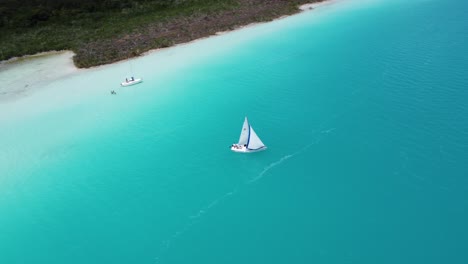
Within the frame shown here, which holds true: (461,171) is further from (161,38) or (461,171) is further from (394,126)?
(161,38)

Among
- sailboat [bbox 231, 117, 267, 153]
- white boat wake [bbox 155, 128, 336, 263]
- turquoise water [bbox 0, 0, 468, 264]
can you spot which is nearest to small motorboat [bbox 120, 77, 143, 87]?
turquoise water [bbox 0, 0, 468, 264]

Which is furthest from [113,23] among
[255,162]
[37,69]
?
[255,162]

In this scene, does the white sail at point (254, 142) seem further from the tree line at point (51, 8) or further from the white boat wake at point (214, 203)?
the tree line at point (51, 8)

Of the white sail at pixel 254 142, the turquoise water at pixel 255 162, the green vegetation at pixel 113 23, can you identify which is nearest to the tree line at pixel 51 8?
the green vegetation at pixel 113 23

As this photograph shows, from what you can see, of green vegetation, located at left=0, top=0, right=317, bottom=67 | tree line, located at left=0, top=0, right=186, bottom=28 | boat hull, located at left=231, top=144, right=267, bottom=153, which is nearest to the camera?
boat hull, located at left=231, top=144, right=267, bottom=153

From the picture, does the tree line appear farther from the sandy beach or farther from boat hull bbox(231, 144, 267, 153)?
boat hull bbox(231, 144, 267, 153)

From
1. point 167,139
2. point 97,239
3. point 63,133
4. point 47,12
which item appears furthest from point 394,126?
point 47,12

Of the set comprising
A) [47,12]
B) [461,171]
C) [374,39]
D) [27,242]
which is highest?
[47,12]
